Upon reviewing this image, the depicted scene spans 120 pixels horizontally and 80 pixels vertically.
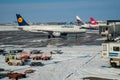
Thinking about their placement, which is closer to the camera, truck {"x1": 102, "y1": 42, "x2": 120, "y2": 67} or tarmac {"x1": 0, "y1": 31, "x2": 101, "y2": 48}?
truck {"x1": 102, "y1": 42, "x2": 120, "y2": 67}

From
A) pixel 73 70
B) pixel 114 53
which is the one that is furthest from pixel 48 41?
pixel 114 53

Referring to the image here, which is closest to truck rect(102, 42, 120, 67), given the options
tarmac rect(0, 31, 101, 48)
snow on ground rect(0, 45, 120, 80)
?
snow on ground rect(0, 45, 120, 80)

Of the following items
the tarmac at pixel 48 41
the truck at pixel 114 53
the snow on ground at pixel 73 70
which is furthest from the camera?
the tarmac at pixel 48 41

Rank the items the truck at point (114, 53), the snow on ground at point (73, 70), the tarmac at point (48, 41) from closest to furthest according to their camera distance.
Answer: the snow on ground at point (73, 70) → the truck at point (114, 53) → the tarmac at point (48, 41)

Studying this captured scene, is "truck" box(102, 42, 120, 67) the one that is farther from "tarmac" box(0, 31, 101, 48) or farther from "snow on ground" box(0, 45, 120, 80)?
"tarmac" box(0, 31, 101, 48)

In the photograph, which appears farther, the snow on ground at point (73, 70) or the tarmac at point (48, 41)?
the tarmac at point (48, 41)

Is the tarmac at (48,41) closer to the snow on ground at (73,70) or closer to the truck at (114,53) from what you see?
the snow on ground at (73,70)

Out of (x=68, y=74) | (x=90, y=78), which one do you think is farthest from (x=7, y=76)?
(x=90, y=78)

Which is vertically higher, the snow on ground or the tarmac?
the tarmac

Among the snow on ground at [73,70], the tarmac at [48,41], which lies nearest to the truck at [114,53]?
the snow on ground at [73,70]

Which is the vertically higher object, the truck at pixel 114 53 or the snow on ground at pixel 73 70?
the truck at pixel 114 53

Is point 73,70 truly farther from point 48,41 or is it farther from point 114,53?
point 48,41

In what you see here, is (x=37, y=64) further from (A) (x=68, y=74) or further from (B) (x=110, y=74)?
(B) (x=110, y=74)

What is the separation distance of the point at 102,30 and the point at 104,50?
2561cm
